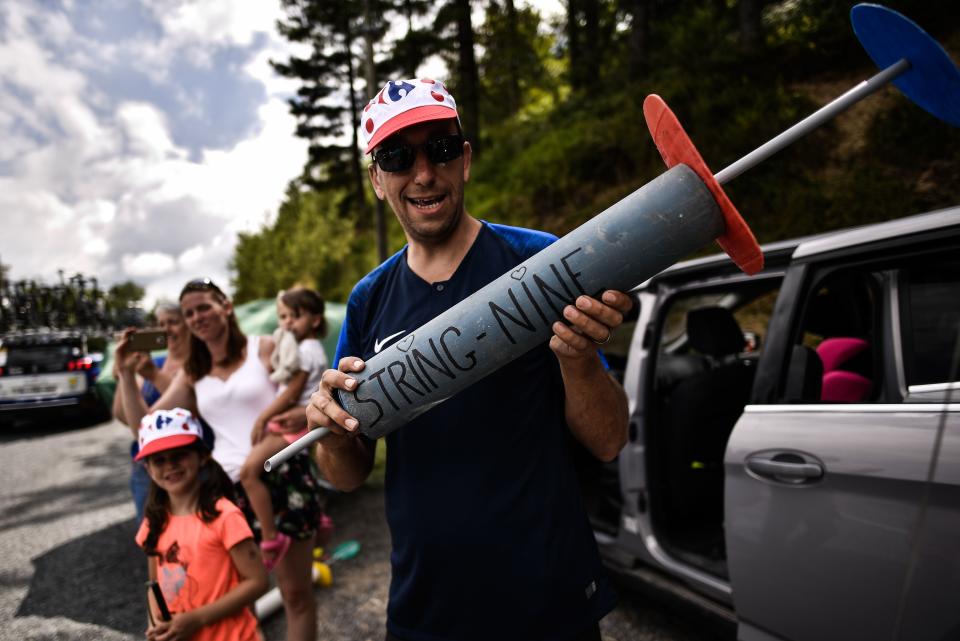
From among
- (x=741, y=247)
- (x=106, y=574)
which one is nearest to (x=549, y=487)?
(x=741, y=247)

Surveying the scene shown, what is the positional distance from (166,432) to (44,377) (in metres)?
10.1

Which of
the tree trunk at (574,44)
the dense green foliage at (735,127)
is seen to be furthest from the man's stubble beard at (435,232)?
the tree trunk at (574,44)

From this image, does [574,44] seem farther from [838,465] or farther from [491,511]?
[491,511]

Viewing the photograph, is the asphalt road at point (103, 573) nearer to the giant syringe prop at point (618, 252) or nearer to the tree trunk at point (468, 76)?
the giant syringe prop at point (618, 252)

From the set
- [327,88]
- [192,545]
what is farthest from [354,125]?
[192,545]

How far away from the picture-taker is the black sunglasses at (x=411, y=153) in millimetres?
1266

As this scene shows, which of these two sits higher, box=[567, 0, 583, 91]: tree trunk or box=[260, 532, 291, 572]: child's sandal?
box=[567, 0, 583, 91]: tree trunk

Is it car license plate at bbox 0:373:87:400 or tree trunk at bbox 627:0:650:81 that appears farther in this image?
tree trunk at bbox 627:0:650:81

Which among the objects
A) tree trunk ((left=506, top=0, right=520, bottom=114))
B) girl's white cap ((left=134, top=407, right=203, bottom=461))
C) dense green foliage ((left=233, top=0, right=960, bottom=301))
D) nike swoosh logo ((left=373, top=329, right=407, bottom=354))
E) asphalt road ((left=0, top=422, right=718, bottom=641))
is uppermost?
tree trunk ((left=506, top=0, right=520, bottom=114))

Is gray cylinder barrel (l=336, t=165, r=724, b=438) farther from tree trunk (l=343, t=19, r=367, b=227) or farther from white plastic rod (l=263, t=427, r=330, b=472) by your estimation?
tree trunk (l=343, t=19, r=367, b=227)

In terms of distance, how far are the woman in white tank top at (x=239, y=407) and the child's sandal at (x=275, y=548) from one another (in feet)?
0.08

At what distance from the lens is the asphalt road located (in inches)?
121

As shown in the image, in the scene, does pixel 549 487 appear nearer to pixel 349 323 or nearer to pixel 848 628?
pixel 349 323

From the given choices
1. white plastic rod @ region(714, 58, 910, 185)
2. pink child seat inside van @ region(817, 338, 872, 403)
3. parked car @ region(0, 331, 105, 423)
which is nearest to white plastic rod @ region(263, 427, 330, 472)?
white plastic rod @ region(714, 58, 910, 185)
